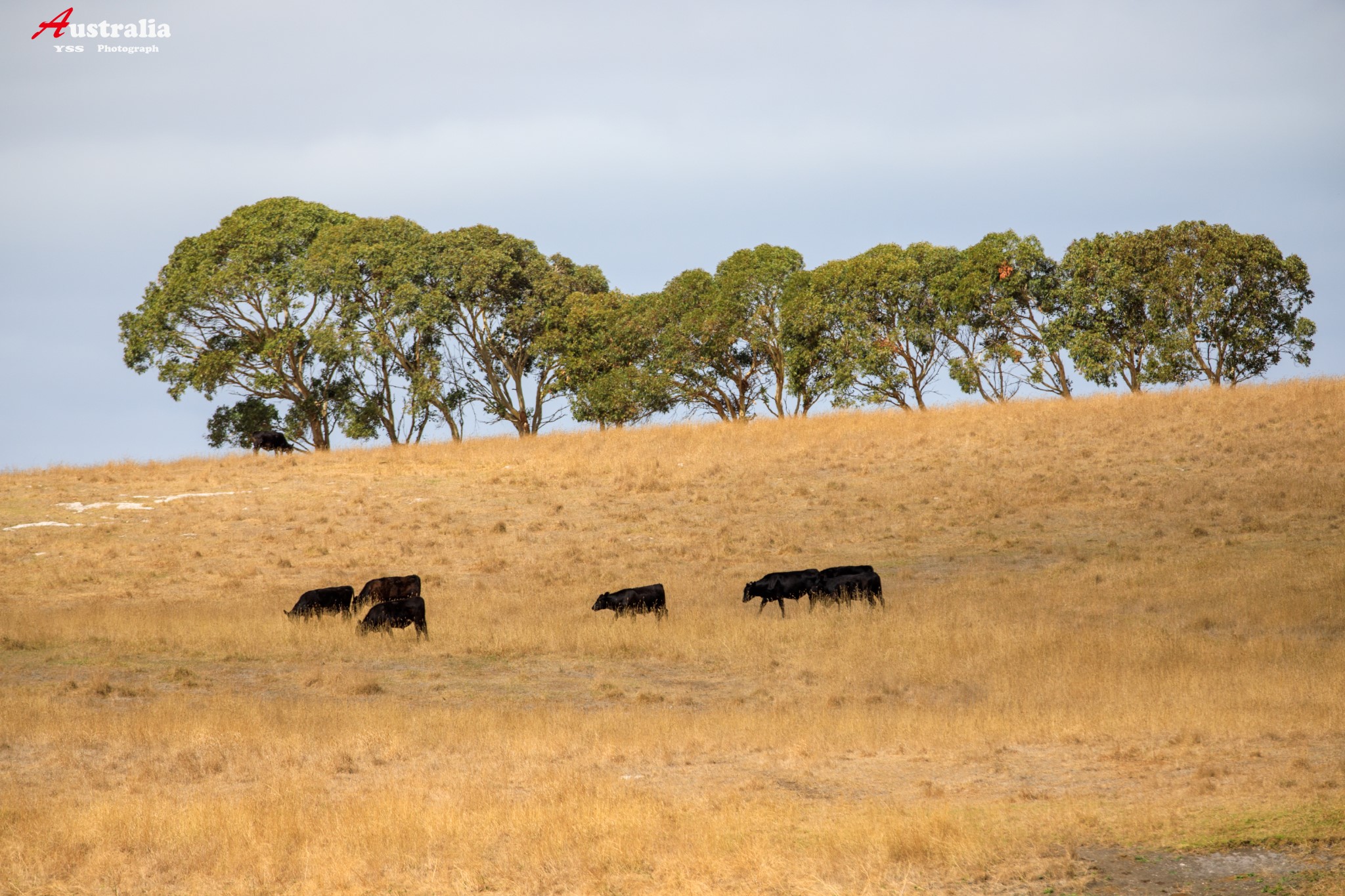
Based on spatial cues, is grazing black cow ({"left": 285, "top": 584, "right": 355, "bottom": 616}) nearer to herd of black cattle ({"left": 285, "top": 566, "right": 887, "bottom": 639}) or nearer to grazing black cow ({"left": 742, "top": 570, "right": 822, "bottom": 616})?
herd of black cattle ({"left": 285, "top": 566, "right": 887, "bottom": 639})

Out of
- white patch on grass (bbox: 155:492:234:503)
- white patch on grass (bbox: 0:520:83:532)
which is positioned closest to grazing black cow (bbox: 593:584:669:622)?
white patch on grass (bbox: 0:520:83:532)

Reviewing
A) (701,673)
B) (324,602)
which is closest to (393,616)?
(324,602)

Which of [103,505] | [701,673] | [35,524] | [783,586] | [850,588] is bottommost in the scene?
[701,673]

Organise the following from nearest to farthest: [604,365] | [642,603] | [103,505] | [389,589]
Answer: [642,603] → [389,589] → [103,505] → [604,365]

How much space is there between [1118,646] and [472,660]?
10308mm

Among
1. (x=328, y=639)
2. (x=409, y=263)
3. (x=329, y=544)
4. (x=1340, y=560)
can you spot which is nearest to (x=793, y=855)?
(x=328, y=639)

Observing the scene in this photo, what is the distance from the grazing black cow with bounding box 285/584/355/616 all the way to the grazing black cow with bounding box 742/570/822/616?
25.9 feet

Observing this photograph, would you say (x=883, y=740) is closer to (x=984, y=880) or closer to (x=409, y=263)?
(x=984, y=880)

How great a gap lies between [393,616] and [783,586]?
7480 millimetres

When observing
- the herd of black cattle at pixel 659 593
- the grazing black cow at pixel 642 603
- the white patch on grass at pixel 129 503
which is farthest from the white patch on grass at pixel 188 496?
the grazing black cow at pixel 642 603

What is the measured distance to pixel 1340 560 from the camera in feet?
80.8

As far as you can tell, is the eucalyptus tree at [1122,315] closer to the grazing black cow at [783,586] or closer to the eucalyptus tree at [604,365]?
the eucalyptus tree at [604,365]

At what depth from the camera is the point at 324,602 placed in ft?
78.9

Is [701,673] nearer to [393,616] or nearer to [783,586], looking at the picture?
[783,586]
